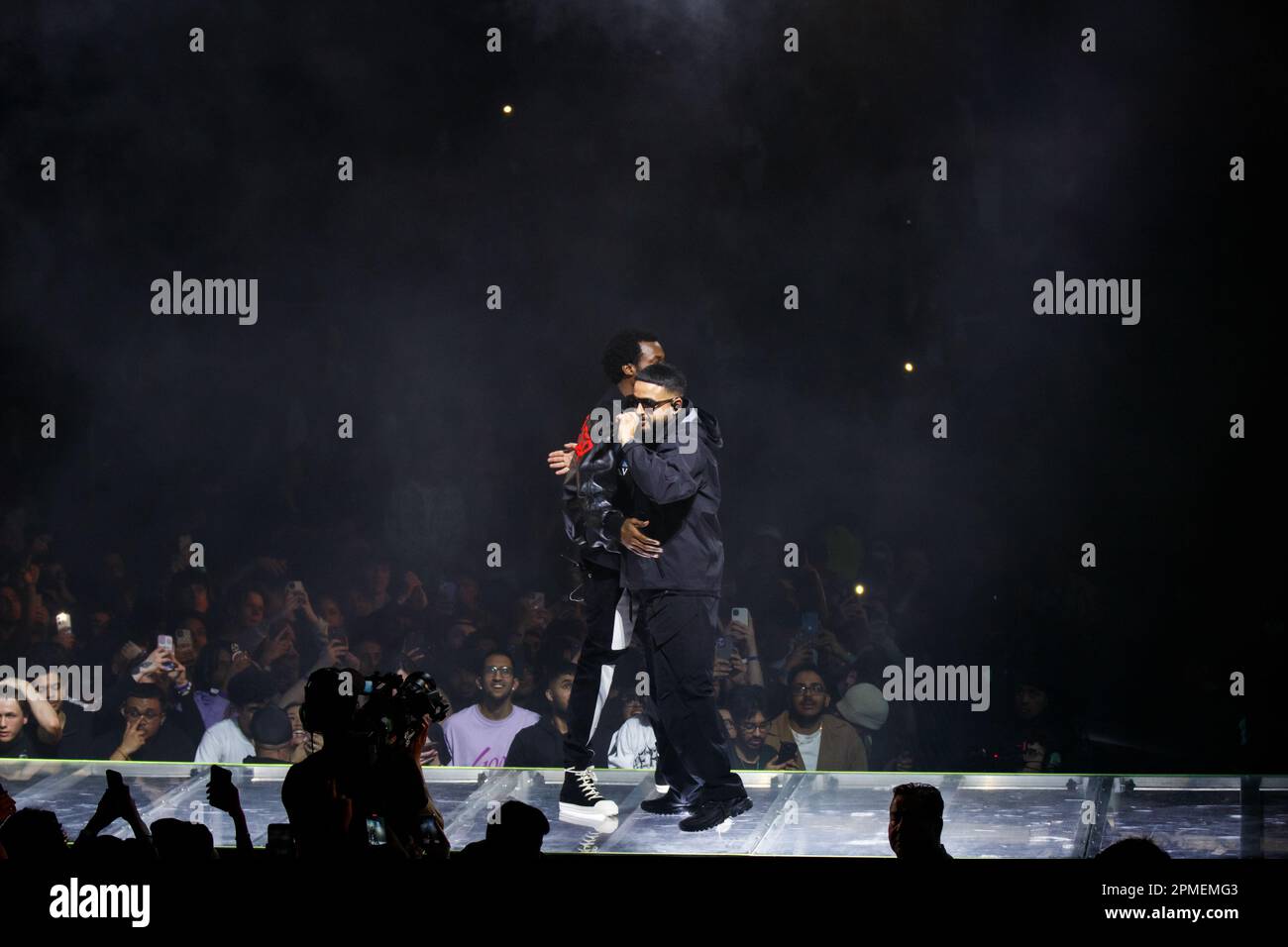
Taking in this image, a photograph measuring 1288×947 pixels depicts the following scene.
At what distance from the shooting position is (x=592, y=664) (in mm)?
4883

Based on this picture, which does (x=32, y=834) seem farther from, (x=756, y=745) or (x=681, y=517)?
(x=756, y=745)

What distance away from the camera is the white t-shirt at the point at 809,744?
6.13m

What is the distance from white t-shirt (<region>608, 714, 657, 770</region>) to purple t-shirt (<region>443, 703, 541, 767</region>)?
35 cm

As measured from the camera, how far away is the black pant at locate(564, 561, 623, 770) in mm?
4828

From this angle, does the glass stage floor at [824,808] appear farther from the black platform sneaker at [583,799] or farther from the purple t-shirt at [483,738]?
the purple t-shirt at [483,738]

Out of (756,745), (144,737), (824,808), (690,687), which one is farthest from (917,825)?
(144,737)

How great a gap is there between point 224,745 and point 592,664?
86.5 inches

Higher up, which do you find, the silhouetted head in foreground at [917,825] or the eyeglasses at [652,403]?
the eyeglasses at [652,403]

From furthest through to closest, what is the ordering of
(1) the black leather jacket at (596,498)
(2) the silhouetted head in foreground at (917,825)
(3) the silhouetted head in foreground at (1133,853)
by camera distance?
(1) the black leather jacket at (596,498)
(2) the silhouetted head in foreground at (917,825)
(3) the silhouetted head in foreground at (1133,853)

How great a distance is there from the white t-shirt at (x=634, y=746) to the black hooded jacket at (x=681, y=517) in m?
1.43

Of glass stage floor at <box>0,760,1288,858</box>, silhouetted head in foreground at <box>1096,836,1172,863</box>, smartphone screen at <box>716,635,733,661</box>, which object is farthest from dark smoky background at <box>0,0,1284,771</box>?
silhouetted head in foreground at <box>1096,836,1172,863</box>

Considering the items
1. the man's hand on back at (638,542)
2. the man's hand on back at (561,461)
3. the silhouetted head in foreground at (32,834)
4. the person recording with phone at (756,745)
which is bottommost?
the person recording with phone at (756,745)

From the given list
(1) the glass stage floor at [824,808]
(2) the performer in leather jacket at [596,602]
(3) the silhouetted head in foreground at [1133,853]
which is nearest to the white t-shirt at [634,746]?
(1) the glass stage floor at [824,808]
